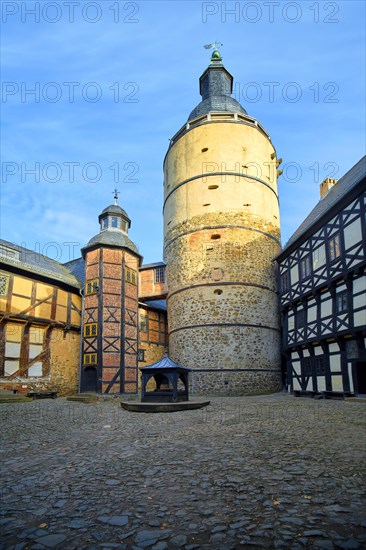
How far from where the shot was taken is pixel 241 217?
21.9m

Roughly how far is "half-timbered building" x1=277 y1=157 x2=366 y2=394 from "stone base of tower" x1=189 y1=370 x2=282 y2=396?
1585mm

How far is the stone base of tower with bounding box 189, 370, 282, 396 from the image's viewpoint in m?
19.2

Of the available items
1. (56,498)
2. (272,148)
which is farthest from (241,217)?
(56,498)

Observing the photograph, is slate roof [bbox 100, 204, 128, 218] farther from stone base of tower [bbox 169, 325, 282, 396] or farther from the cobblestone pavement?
the cobblestone pavement

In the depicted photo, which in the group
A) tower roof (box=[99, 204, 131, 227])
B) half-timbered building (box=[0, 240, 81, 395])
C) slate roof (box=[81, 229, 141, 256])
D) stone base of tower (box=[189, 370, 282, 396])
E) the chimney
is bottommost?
stone base of tower (box=[189, 370, 282, 396])

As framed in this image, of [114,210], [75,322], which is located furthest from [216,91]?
[75,322]

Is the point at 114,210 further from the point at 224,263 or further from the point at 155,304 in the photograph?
the point at 224,263

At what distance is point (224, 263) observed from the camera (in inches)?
831

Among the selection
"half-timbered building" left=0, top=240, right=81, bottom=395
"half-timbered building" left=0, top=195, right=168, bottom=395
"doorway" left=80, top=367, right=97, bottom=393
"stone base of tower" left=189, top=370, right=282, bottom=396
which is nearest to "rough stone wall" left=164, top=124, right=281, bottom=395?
"stone base of tower" left=189, top=370, right=282, bottom=396

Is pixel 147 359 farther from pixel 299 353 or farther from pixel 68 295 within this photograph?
pixel 299 353

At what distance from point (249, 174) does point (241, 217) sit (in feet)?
10.2

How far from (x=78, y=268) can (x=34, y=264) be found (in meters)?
4.96

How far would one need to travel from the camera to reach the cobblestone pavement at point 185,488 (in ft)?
9.64

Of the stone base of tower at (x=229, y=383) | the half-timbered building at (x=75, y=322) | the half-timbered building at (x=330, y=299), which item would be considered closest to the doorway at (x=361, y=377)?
the half-timbered building at (x=330, y=299)
